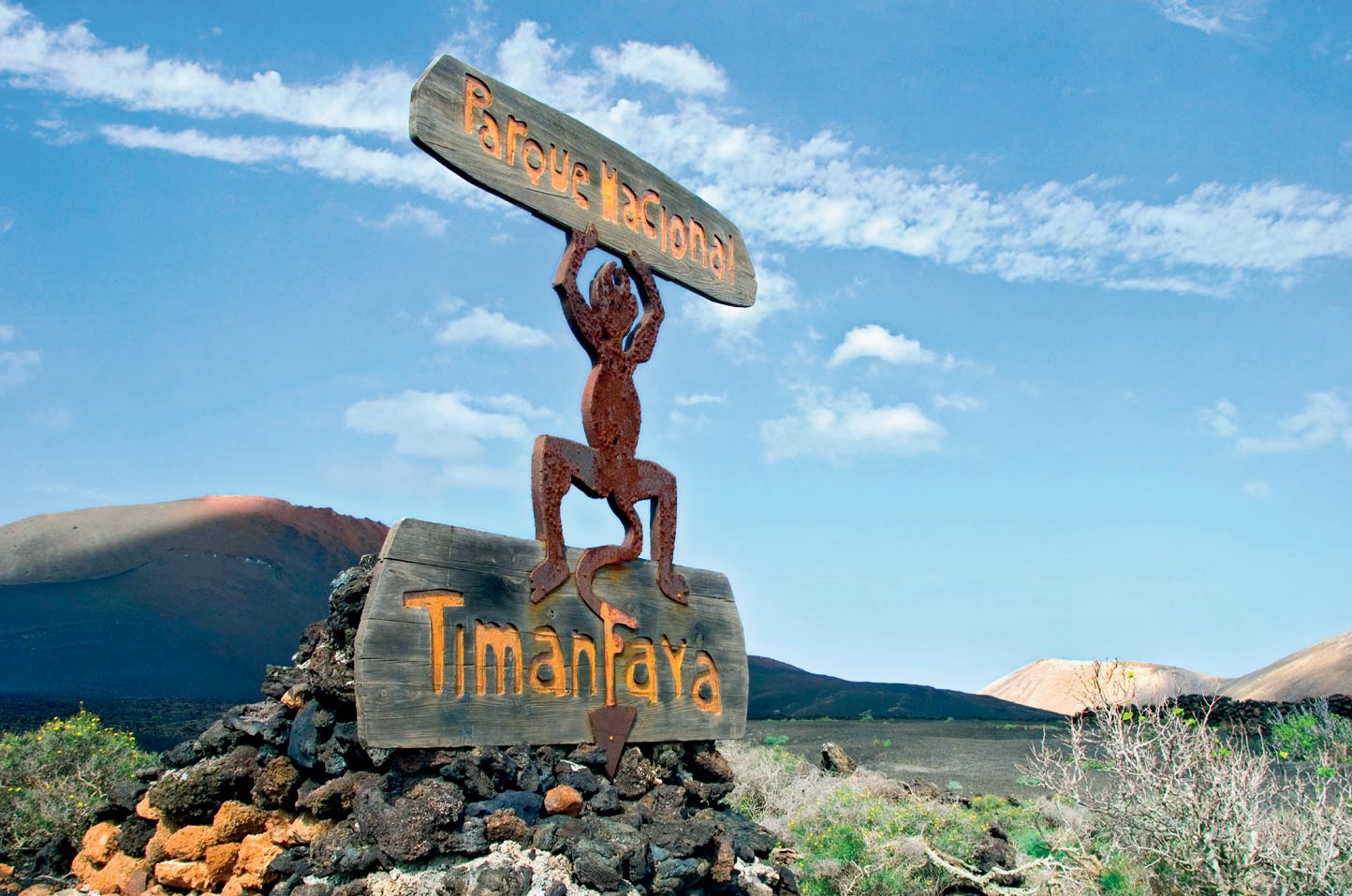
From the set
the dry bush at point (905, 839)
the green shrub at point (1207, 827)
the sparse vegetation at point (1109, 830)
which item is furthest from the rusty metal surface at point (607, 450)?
the green shrub at point (1207, 827)

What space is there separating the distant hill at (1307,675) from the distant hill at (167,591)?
118ft

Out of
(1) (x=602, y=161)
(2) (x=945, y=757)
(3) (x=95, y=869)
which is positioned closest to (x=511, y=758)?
(3) (x=95, y=869)

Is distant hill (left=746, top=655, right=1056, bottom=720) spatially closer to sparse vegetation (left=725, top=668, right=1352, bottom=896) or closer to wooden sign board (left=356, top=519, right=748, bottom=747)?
sparse vegetation (left=725, top=668, right=1352, bottom=896)

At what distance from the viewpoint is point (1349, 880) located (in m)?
5.96

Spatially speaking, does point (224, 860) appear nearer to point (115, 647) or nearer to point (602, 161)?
point (602, 161)

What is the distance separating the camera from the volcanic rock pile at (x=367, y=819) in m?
4.51

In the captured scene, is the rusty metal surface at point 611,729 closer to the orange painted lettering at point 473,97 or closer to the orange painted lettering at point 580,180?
the orange painted lettering at point 580,180

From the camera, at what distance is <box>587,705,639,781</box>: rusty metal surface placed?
18.1 ft

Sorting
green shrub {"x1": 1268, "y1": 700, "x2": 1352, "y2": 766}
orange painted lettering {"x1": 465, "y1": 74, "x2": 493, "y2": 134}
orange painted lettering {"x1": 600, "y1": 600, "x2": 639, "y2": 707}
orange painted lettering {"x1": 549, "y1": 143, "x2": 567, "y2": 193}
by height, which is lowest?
green shrub {"x1": 1268, "y1": 700, "x2": 1352, "y2": 766}

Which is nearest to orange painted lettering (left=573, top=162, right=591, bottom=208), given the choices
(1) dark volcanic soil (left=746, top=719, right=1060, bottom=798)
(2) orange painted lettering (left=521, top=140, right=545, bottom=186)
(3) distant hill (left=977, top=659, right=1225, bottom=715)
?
(2) orange painted lettering (left=521, top=140, right=545, bottom=186)

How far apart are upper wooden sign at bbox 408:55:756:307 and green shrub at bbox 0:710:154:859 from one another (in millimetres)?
4448

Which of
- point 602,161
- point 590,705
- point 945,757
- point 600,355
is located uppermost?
point 602,161

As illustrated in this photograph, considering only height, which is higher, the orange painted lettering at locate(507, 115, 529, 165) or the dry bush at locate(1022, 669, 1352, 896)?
the orange painted lettering at locate(507, 115, 529, 165)

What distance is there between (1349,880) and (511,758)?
4.65m
